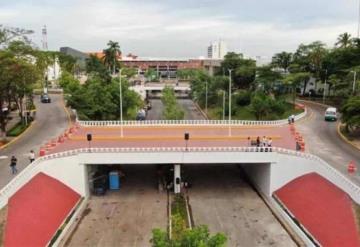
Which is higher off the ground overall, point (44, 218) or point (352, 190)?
point (352, 190)

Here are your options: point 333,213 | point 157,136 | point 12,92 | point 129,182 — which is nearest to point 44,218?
point 129,182

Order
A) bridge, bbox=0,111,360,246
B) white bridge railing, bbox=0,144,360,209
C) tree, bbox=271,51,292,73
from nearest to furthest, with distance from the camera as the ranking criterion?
1. white bridge railing, bbox=0,144,360,209
2. bridge, bbox=0,111,360,246
3. tree, bbox=271,51,292,73

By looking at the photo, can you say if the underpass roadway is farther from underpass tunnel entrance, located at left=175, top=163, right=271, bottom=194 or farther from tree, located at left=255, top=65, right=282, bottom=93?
tree, located at left=255, top=65, right=282, bottom=93

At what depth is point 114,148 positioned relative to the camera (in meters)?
31.1

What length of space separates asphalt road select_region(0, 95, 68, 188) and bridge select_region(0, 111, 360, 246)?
2255 millimetres

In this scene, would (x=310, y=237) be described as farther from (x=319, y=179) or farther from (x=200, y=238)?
(x=200, y=238)

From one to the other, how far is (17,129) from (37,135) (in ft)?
14.4

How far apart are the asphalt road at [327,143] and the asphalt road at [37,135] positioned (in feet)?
81.6

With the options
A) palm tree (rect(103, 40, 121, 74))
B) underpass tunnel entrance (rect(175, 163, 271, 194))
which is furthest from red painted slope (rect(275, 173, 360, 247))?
palm tree (rect(103, 40, 121, 74))

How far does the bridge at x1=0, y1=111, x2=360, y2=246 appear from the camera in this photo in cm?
2503

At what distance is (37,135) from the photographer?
42156mm

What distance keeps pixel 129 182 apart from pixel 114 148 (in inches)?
236

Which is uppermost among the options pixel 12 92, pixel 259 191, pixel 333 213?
pixel 12 92

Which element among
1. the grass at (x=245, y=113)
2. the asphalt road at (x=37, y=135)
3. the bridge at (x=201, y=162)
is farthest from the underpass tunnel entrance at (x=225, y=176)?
the grass at (x=245, y=113)
